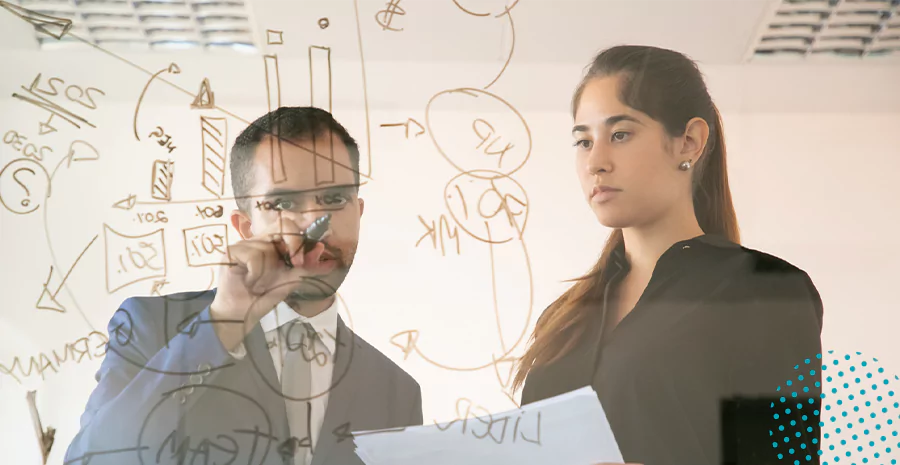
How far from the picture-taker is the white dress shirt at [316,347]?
81cm

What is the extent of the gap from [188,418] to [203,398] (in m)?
0.03

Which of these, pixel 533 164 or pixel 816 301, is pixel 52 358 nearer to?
pixel 533 164

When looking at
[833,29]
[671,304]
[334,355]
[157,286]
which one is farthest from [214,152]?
[833,29]

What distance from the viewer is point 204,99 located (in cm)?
85

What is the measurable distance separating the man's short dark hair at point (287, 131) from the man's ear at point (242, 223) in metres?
0.03

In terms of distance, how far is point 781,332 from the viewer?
2.64ft

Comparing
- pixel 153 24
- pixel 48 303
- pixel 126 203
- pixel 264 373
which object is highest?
pixel 153 24

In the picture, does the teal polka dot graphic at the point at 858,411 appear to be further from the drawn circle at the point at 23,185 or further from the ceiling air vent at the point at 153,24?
the drawn circle at the point at 23,185

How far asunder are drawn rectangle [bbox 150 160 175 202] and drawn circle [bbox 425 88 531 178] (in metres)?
0.31

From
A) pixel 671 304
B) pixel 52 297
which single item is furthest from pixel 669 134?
pixel 52 297

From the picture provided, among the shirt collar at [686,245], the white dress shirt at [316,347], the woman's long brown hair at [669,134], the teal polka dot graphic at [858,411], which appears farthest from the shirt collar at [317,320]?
the teal polka dot graphic at [858,411]

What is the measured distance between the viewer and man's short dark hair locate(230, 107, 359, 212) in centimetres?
83

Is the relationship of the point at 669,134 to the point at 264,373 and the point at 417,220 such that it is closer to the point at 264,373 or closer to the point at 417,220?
the point at 417,220

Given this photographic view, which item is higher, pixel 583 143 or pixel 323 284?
pixel 583 143
